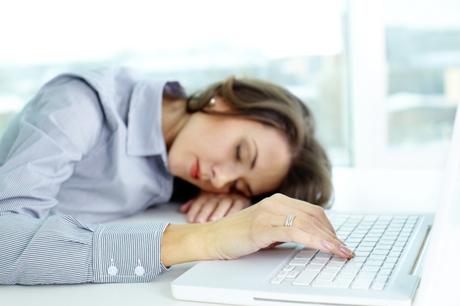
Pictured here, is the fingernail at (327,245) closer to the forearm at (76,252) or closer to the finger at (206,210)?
the forearm at (76,252)

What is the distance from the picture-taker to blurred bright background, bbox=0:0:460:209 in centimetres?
196

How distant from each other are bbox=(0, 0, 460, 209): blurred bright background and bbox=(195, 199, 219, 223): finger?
76 cm

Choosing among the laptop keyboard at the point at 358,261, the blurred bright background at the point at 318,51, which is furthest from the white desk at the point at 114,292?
the blurred bright background at the point at 318,51

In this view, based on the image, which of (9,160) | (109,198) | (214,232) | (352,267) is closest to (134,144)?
(109,198)

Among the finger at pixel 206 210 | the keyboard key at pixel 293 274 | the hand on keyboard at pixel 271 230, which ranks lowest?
the finger at pixel 206 210

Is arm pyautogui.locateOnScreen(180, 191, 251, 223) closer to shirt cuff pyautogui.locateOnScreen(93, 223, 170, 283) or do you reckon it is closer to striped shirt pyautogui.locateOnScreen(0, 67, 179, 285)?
striped shirt pyautogui.locateOnScreen(0, 67, 179, 285)

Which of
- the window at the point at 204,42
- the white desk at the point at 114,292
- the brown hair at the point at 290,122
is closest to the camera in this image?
the white desk at the point at 114,292

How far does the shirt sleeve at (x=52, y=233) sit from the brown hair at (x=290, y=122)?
1.10 feet

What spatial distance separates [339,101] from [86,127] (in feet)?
3.38

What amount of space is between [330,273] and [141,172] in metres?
0.58

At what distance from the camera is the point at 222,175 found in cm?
127

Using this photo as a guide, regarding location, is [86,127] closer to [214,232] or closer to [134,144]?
[134,144]

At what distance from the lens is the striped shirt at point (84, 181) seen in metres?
0.87

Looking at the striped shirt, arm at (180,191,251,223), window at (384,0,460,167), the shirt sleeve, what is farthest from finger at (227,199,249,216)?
window at (384,0,460,167)
